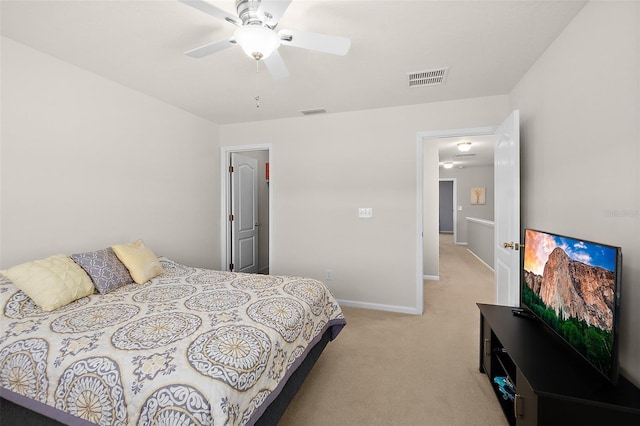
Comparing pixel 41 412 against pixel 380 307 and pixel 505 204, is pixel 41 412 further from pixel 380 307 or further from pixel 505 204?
pixel 505 204

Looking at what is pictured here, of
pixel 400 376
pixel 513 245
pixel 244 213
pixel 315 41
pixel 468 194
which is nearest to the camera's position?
pixel 315 41

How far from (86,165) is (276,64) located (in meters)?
1.96

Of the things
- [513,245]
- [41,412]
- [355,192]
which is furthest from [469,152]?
[41,412]

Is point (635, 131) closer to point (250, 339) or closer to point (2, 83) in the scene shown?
point (250, 339)

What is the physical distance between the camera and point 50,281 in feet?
5.99

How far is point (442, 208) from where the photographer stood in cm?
1109

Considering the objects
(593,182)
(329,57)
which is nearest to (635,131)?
(593,182)

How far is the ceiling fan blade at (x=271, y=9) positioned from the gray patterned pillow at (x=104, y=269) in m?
2.13

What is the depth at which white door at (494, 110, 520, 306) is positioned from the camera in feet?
7.37

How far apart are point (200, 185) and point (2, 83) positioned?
200 centimetres

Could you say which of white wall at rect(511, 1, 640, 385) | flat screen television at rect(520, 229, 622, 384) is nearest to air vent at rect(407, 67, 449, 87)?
white wall at rect(511, 1, 640, 385)

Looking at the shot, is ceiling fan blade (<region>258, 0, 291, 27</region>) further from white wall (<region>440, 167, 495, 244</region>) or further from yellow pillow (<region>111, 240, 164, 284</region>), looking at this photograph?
white wall (<region>440, 167, 495, 244</region>)

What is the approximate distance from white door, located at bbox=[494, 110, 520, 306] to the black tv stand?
0.61 meters

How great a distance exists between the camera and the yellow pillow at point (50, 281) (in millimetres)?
1771
